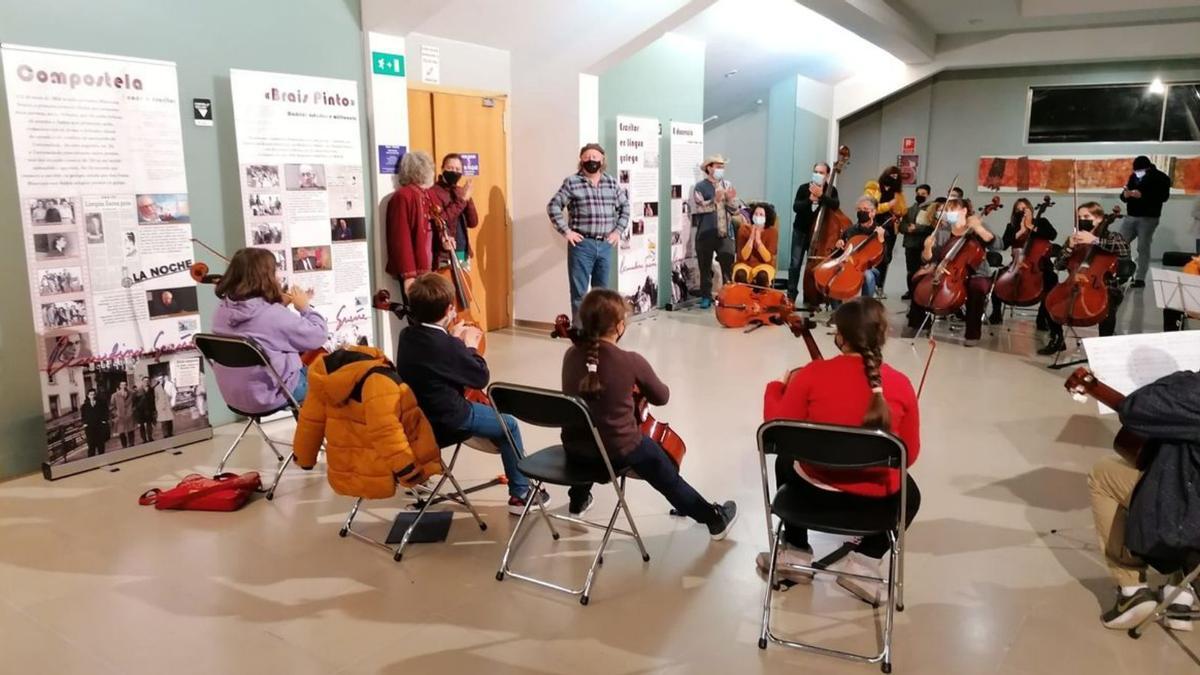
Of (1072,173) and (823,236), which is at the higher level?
(1072,173)

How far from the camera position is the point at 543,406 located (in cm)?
281

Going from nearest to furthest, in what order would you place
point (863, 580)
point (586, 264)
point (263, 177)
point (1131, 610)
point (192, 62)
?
point (1131, 610), point (863, 580), point (192, 62), point (263, 177), point (586, 264)

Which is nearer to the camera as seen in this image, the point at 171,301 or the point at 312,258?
the point at 171,301

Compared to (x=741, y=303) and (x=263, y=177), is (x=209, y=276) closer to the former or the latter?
(x=263, y=177)

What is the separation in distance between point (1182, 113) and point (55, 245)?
480 inches

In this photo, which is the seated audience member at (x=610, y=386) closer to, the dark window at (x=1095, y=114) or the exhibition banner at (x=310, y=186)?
the exhibition banner at (x=310, y=186)

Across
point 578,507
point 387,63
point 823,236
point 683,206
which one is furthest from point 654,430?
point 683,206

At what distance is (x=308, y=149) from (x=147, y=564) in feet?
8.44

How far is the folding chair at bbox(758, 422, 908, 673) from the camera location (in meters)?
2.35

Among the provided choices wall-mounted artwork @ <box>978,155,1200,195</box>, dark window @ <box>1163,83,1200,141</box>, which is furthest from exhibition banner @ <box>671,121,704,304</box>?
dark window @ <box>1163,83,1200,141</box>

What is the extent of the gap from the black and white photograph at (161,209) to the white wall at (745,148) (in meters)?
9.03

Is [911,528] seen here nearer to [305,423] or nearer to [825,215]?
[305,423]

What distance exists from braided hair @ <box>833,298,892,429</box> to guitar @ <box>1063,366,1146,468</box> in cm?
51

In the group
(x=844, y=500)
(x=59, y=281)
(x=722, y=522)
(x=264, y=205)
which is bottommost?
(x=722, y=522)
